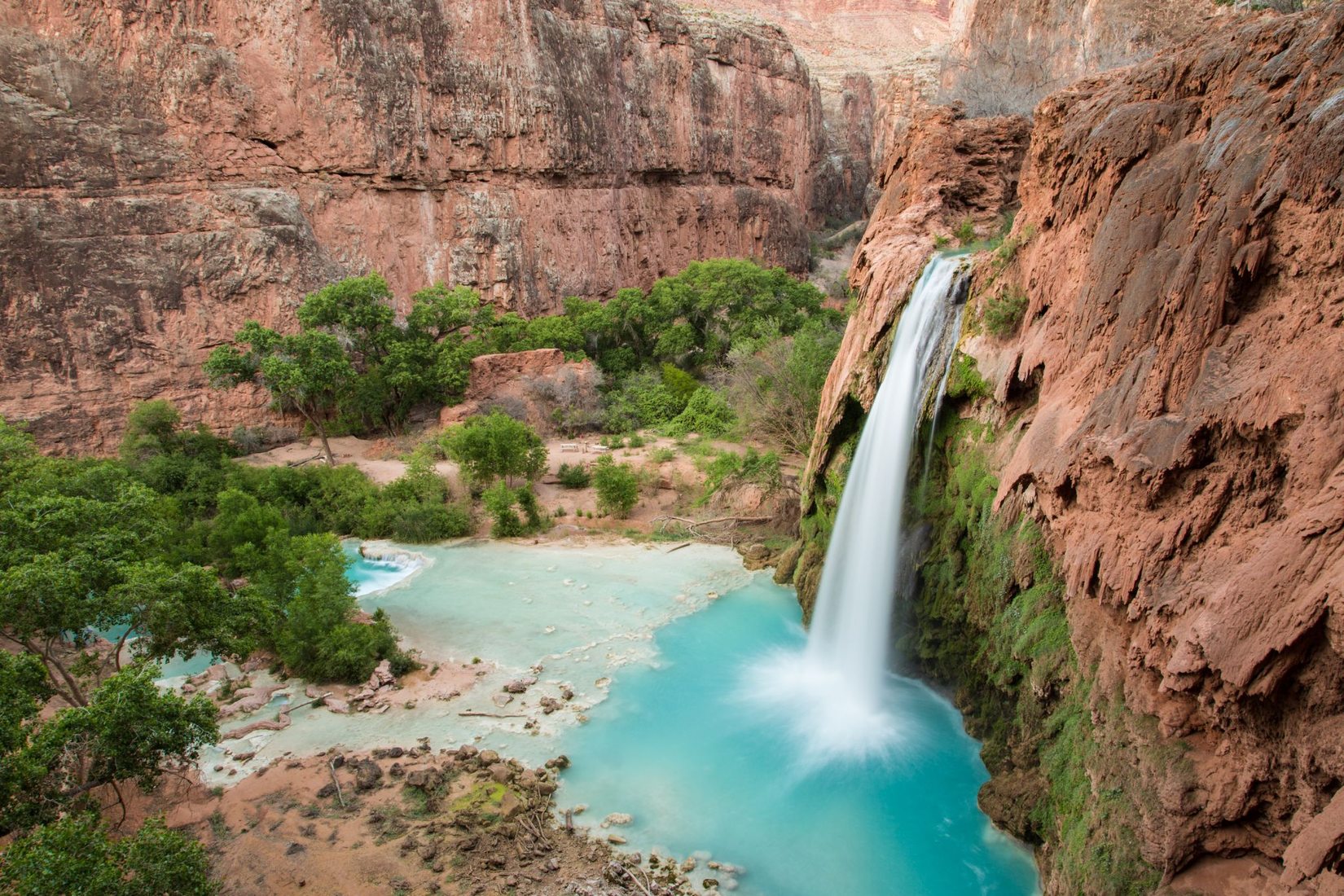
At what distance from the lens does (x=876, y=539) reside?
13.1 m

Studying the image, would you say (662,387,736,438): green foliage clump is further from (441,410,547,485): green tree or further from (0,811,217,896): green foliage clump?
(0,811,217,896): green foliage clump

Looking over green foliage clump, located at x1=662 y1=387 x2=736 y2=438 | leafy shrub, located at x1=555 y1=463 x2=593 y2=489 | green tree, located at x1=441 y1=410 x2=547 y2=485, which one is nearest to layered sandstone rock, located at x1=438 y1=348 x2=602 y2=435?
green foliage clump, located at x1=662 y1=387 x2=736 y2=438

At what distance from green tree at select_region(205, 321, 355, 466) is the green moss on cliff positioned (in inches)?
759

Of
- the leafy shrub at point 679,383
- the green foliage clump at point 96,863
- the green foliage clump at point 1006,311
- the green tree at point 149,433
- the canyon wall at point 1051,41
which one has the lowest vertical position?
the green tree at point 149,433

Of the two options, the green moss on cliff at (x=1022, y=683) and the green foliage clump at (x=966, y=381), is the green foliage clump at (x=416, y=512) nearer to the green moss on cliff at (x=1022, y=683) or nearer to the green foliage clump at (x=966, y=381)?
the green moss on cliff at (x=1022, y=683)

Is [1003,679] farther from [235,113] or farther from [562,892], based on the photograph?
[235,113]

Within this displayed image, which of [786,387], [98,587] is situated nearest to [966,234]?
[786,387]

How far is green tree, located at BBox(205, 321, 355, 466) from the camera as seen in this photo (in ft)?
79.9

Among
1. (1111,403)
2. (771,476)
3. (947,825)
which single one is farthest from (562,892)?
(771,476)

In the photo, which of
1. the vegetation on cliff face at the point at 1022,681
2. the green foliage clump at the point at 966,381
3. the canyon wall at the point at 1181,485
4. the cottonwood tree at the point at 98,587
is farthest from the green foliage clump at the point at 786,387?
the cottonwood tree at the point at 98,587

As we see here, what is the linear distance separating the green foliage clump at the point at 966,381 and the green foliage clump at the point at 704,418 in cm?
1495

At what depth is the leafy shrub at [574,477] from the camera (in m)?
23.9

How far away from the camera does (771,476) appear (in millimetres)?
20766

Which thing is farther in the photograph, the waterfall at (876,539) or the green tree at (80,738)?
the waterfall at (876,539)
